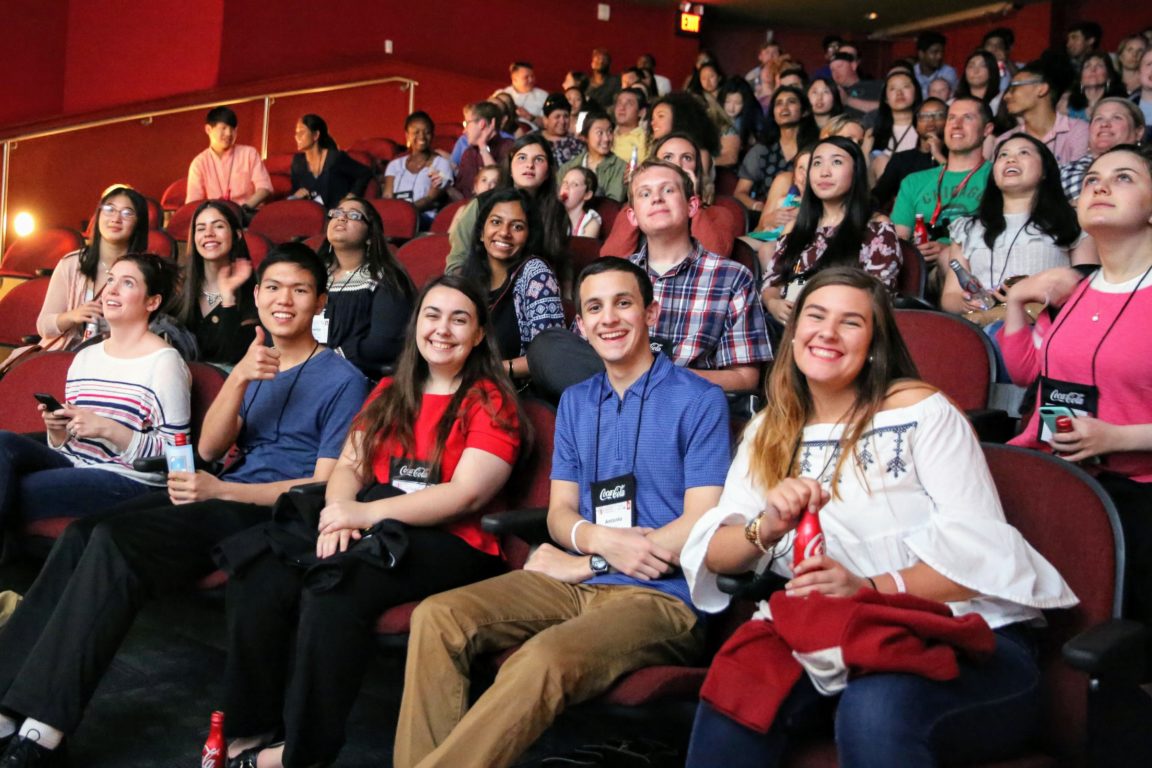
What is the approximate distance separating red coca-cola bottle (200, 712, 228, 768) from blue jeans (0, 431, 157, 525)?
83cm

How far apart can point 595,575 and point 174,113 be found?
7302mm

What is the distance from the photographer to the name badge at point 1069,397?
227 cm

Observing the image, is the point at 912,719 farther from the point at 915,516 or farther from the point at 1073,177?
the point at 1073,177

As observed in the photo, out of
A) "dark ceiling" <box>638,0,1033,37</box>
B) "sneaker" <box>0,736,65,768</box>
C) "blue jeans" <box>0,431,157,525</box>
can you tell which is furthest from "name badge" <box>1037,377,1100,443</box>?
"dark ceiling" <box>638,0,1033,37</box>

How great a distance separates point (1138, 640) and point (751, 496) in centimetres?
65

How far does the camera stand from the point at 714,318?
3039mm

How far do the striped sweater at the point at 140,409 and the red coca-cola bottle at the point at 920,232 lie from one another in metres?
2.45

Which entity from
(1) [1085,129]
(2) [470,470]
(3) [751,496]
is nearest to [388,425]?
(2) [470,470]

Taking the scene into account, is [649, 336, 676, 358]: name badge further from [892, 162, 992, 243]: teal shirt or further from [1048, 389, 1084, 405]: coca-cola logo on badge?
[892, 162, 992, 243]: teal shirt

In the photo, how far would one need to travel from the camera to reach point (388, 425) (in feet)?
8.69

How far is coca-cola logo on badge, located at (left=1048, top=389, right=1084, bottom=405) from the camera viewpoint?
2277 mm

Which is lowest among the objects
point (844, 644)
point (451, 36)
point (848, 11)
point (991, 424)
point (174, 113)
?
point (844, 644)

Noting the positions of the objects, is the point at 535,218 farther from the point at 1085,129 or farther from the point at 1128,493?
the point at 1085,129

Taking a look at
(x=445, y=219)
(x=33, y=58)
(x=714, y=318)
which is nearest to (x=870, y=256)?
(x=714, y=318)
